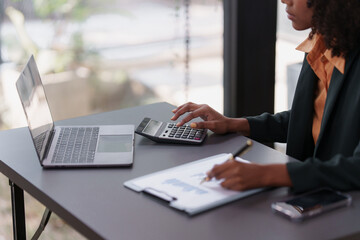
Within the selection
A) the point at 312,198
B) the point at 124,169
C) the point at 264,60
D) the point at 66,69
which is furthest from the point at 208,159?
the point at 264,60

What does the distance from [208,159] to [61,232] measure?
1428 mm

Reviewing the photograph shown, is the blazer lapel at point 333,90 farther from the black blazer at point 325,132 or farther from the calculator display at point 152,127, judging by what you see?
the calculator display at point 152,127

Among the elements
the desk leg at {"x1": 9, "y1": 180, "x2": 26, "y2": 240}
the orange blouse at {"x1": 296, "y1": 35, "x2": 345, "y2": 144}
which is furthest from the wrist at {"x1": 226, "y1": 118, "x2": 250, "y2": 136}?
the desk leg at {"x1": 9, "y1": 180, "x2": 26, "y2": 240}

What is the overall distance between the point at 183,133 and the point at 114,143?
0.21 metres

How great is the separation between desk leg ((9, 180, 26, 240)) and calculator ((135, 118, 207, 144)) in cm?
42

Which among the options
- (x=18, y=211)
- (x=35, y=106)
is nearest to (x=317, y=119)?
(x=35, y=106)

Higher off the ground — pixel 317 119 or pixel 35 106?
pixel 35 106

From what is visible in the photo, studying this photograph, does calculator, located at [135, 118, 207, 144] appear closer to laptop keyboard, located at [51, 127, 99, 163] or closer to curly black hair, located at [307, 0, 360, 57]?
laptop keyboard, located at [51, 127, 99, 163]

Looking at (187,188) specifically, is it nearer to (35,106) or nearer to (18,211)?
(35,106)

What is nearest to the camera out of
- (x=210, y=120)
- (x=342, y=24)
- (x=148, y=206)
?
(x=148, y=206)

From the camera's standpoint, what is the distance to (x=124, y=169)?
160 centimetres

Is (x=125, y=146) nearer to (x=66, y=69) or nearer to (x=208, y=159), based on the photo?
(x=208, y=159)

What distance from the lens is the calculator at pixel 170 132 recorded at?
1.76m

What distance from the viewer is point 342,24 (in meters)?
1.64
